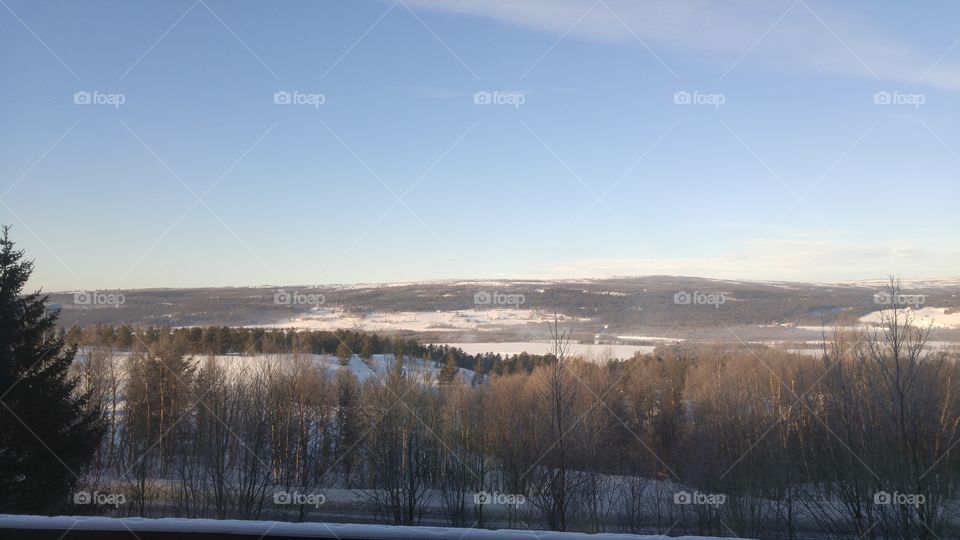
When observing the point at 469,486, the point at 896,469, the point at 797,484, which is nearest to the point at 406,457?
the point at 469,486

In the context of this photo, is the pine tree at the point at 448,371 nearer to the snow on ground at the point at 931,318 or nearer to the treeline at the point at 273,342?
the treeline at the point at 273,342

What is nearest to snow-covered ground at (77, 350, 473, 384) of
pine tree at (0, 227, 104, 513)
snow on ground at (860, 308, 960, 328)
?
pine tree at (0, 227, 104, 513)

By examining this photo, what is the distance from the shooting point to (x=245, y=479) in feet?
41.9

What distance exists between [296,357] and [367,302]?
87.6 inches

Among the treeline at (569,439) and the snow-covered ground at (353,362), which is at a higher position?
the snow-covered ground at (353,362)

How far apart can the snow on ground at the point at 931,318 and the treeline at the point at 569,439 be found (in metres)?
0.29

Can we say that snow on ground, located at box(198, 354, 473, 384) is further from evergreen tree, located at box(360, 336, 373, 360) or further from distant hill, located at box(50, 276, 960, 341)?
distant hill, located at box(50, 276, 960, 341)

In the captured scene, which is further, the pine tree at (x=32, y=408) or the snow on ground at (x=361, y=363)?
the snow on ground at (x=361, y=363)

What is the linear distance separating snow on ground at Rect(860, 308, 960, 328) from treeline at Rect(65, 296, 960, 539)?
285mm

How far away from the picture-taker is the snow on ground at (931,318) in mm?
8445

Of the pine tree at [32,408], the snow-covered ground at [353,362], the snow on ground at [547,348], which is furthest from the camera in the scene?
the snow-covered ground at [353,362]

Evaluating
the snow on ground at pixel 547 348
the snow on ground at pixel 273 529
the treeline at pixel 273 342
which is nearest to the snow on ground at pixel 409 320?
the treeline at pixel 273 342

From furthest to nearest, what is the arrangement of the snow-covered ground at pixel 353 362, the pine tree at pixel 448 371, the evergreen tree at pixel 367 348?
the pine tree at pixel 448 371, the evergreen tree at pixel 367 348, the snow-covered ground at pixel 353 362

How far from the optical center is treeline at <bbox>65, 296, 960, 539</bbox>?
8.91m
